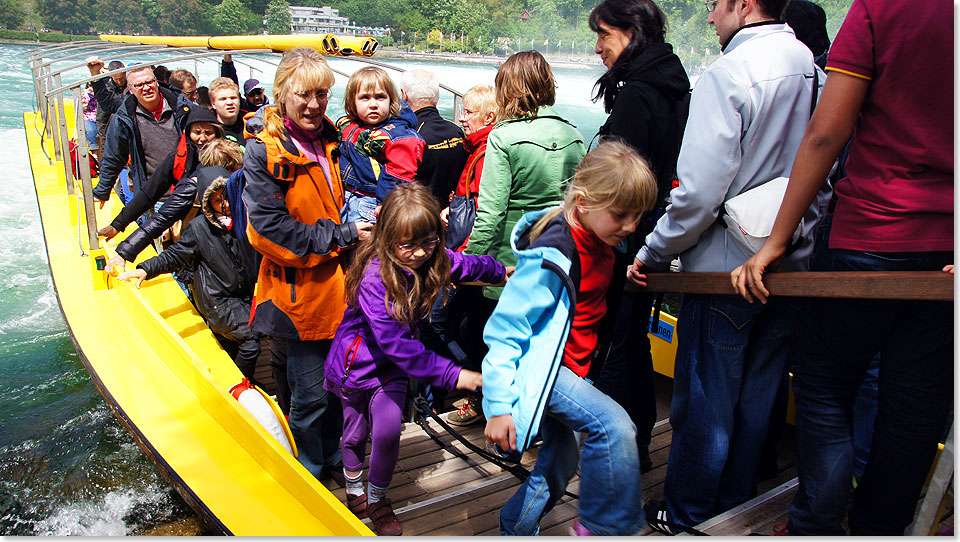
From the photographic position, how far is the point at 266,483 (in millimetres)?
2617

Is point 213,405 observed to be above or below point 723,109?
below

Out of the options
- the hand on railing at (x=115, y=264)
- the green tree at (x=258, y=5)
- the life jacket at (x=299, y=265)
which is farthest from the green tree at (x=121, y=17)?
the life jacket at (x=299, y=265)

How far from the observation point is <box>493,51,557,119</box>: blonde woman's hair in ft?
8.89

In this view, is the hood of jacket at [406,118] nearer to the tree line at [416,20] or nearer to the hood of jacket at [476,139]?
the hood of jacket at [476,139]

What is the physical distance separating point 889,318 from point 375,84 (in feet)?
6.77

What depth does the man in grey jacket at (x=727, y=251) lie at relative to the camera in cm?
187

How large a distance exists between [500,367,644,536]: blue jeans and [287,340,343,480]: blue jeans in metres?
1.10

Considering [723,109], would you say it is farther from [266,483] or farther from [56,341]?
[56,341]

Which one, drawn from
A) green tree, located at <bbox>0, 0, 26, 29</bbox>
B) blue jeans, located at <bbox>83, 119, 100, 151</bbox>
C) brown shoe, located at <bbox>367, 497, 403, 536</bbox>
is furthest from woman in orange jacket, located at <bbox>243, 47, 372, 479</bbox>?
green tree, located at <bbox>0, 0, 26, 29</bbox>

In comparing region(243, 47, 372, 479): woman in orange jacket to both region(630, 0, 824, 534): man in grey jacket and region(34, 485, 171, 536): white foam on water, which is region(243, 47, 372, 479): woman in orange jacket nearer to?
region(630, 0, 824, 534): man in grey jacket

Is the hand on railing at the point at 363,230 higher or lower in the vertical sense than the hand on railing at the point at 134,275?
higher

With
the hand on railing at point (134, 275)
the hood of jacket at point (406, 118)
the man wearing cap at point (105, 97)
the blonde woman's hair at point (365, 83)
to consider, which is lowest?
the hand on railing at point (134, 275)

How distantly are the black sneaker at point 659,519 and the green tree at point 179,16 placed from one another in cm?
6438

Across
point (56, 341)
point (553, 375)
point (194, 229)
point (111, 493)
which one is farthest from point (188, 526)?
point (56, 341)
